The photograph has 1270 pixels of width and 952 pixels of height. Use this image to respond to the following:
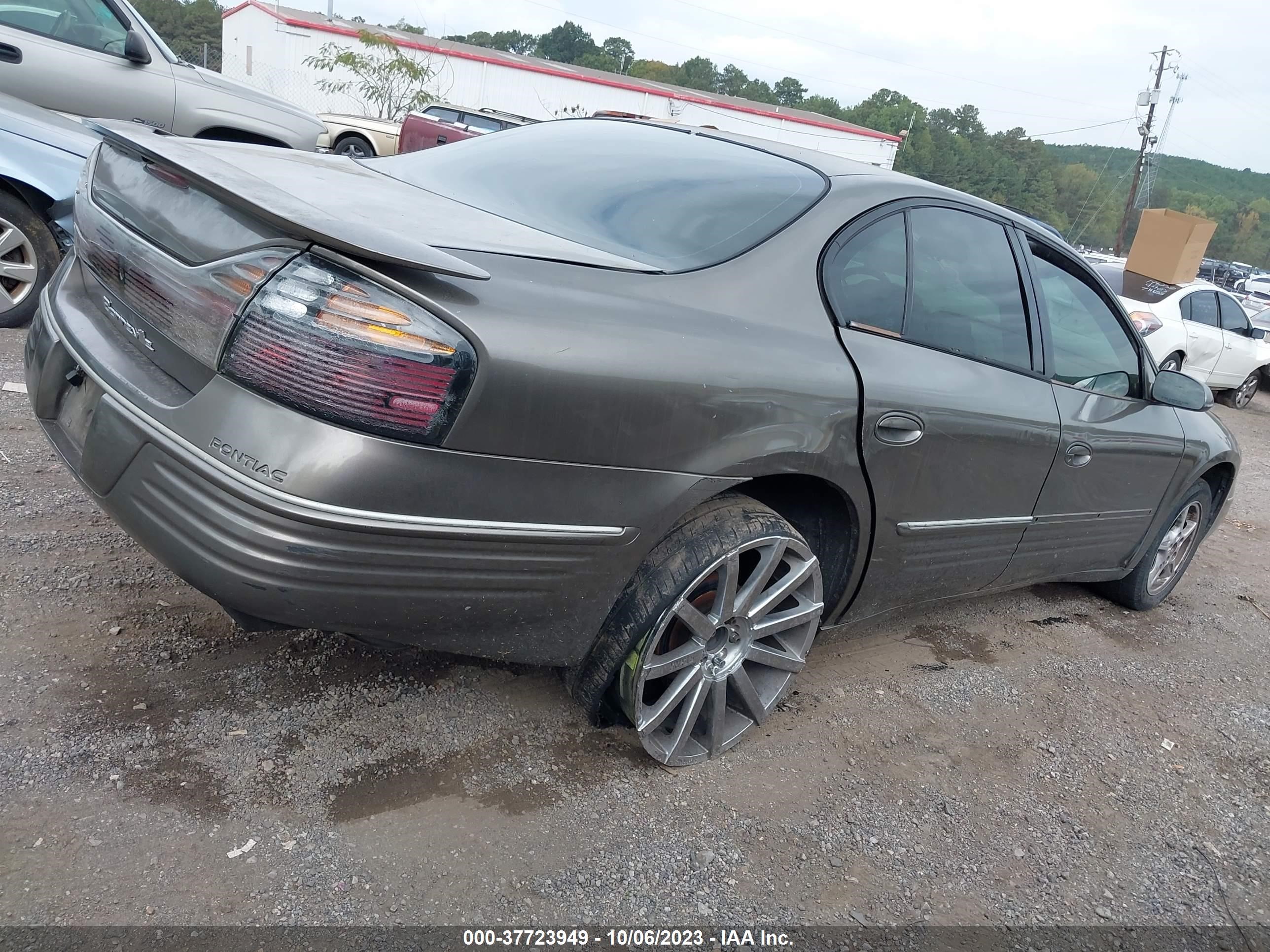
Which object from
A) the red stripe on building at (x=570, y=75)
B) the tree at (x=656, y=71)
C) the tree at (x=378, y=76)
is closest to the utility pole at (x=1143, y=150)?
the red stripe on building at (x=570, y=75)

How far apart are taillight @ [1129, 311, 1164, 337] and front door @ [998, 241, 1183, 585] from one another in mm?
6930

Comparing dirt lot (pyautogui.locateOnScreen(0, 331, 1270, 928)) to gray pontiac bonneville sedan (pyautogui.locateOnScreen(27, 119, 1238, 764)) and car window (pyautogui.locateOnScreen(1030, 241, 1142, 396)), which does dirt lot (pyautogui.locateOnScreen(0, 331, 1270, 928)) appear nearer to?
gray pontiac bonneville sedan (pyautogui.locateOnScreen(27, 119, 1238, 764))

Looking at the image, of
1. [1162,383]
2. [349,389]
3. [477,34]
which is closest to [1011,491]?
[1162,383]

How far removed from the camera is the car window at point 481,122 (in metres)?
17.5

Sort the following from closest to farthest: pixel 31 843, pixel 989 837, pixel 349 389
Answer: pixel 349 389 < pixel 31 843 < pixel 989 837

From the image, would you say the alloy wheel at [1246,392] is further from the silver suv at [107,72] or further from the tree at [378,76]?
the tree at [378,76]

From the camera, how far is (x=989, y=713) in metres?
3.15

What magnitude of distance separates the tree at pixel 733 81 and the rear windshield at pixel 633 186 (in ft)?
302

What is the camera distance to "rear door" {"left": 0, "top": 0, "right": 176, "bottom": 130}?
606cm

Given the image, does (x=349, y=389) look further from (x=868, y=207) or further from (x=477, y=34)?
(x=477, y=34)

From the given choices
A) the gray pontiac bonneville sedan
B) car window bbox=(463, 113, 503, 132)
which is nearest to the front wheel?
car window bbox=(463, 113, 503, 132)

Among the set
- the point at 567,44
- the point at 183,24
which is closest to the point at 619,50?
the point at 567,44

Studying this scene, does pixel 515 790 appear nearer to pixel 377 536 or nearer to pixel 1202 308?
pixel 377 536

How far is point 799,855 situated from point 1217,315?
11.4 m
